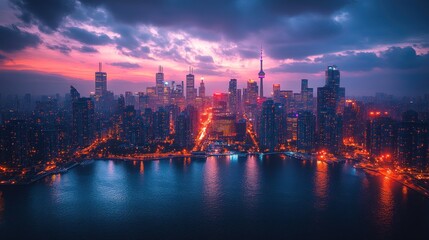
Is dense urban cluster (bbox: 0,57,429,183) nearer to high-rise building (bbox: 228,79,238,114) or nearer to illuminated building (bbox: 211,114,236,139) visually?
illuminated building (bbox: 211,114,236,139)

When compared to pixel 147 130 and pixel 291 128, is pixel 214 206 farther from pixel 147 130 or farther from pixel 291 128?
pixel 291 128

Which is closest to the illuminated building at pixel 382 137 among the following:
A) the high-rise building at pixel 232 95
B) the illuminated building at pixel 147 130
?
the illuminated building at pixel 147 130

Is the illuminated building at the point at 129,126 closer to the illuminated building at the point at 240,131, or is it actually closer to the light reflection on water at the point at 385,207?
the illuminated building at the point at 240,131

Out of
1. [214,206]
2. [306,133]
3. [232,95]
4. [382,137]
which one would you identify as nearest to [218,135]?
[306,133]

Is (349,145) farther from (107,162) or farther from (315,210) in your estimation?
(107,162)

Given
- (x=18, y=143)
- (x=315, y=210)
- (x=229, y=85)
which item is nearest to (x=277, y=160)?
(x=315, y=210)
